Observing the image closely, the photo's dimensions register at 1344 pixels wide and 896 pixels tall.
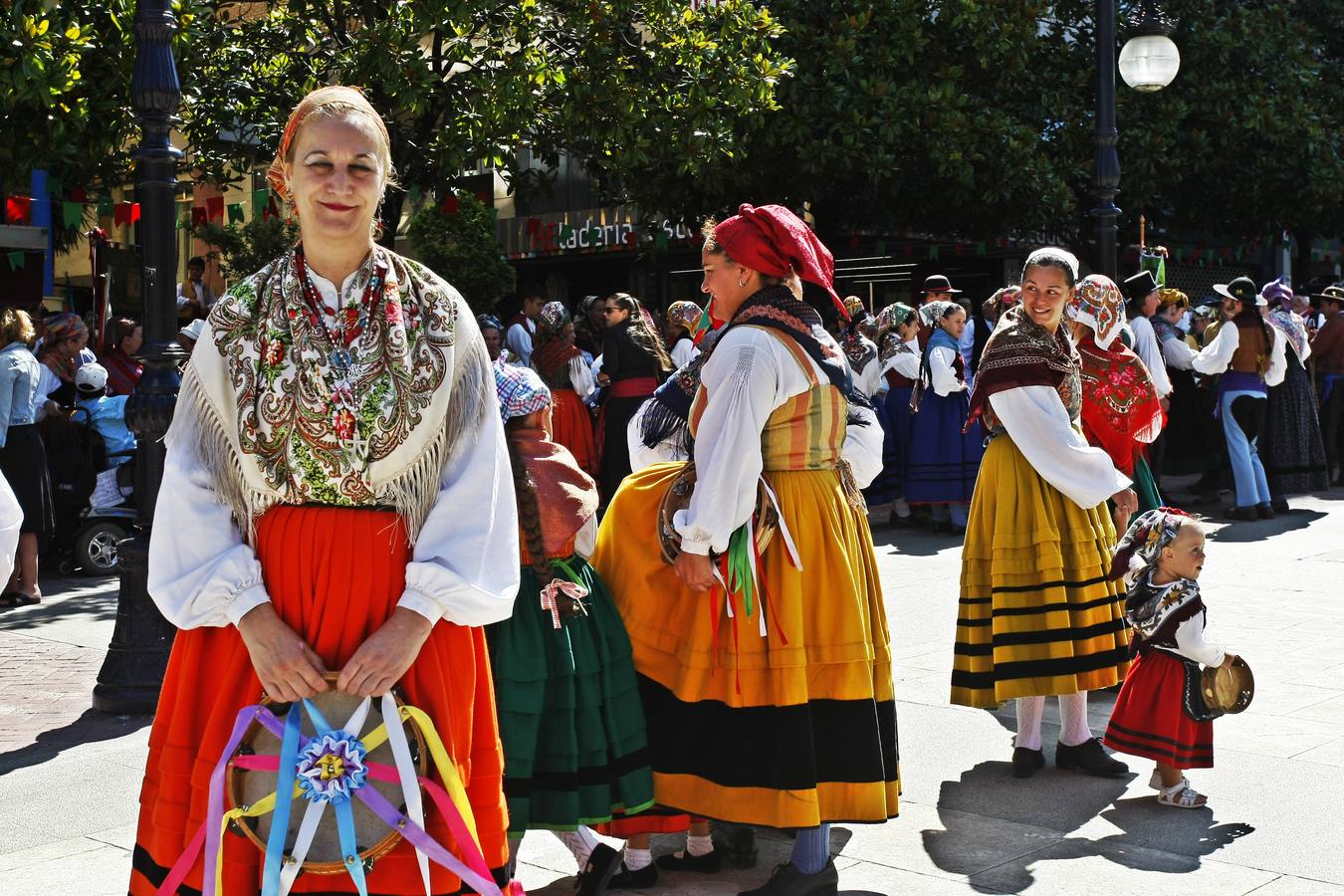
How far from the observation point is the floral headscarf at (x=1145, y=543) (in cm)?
556

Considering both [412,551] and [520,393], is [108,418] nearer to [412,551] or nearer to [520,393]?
[520,393]

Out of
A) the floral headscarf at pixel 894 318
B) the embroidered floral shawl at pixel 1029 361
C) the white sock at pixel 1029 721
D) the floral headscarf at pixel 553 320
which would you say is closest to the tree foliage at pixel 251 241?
the floral headscarf at pixel 553 320

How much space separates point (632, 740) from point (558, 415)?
305 inches

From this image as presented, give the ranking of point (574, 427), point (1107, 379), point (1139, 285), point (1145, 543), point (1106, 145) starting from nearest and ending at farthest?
point (1145, 543), point (1107, 379), point (1139, 285), point (1106, 145), point (574, 427)

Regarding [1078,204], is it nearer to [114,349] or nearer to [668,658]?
[114,349]

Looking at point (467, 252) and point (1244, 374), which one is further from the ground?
point (467, 252)

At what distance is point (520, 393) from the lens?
4547 millimetres

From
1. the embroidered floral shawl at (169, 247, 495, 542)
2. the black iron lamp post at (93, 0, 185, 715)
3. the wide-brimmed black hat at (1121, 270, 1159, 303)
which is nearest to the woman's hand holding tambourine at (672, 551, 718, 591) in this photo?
the embroidered floral shawl at (169, 247, 495, 542)

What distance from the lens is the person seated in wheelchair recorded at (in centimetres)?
1080

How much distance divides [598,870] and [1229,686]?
2389 mm

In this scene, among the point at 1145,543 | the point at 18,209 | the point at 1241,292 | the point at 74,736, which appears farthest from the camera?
the point at 18,209

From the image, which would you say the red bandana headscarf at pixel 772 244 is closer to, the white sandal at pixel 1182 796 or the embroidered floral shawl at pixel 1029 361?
the embroidered floral shawl at pixel 1029 361

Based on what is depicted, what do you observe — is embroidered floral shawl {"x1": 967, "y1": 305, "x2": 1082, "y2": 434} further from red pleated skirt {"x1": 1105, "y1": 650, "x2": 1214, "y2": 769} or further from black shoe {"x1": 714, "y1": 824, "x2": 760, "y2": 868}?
black shoe {"x1": 714, "y1": 824, "x2": 760, "y2": 868}

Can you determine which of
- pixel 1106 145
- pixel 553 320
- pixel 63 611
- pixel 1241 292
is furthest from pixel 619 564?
pixel 1241 292
